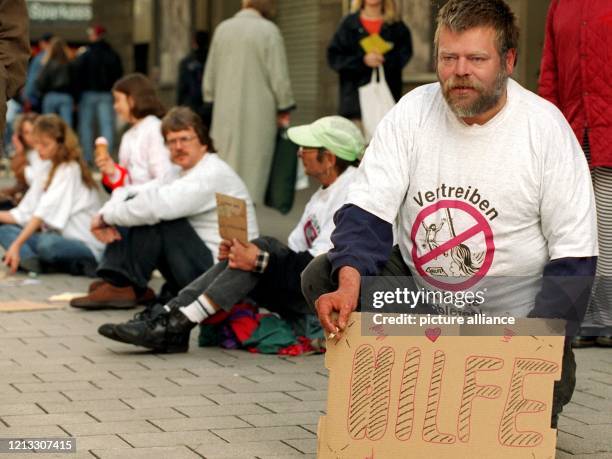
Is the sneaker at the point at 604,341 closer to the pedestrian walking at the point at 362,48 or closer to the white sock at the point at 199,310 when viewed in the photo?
the white sock at the point at 199,310

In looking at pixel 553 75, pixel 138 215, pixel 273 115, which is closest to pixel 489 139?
pixel 553 75

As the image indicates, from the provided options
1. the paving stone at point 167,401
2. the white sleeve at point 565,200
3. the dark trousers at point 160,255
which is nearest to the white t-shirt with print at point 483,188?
the white sleeve at point 565,200

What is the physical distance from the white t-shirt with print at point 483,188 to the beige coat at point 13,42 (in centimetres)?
120

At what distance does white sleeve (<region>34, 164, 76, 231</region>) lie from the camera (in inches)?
380

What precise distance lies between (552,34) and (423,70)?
7.05 m

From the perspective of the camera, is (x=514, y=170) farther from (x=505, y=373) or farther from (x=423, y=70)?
(x=423, y=70)

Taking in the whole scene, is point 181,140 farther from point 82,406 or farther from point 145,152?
point 82,406

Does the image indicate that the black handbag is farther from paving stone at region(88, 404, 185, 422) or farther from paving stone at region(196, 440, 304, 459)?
paving stone at region(196, 440, 304, 459)

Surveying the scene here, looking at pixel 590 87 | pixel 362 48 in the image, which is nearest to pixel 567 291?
pixel 590 87

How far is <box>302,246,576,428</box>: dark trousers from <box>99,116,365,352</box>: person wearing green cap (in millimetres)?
1663

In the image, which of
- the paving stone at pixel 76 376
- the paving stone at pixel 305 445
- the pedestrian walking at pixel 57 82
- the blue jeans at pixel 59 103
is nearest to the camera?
the paving stone at pixel 305 445

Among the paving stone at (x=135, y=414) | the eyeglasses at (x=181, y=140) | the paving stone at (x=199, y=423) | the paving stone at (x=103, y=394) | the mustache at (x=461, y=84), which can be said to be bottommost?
the paving stone at (x=103, y=394)

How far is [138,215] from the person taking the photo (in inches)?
300

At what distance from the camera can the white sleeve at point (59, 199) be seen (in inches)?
380
